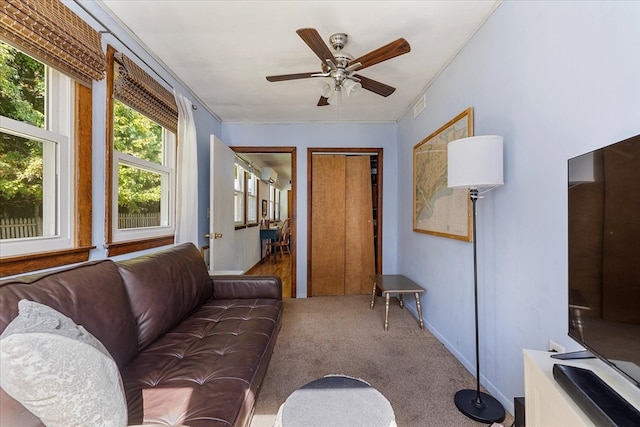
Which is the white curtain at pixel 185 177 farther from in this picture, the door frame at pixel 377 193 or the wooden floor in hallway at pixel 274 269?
the wooden floor in hallway at pixel 274 269

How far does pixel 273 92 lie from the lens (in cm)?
284

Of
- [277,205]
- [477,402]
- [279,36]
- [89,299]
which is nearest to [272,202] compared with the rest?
[277,205]

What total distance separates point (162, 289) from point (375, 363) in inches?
62.6

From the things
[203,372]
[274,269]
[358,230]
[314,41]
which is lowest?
[274,269]

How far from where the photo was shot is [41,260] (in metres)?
1.34

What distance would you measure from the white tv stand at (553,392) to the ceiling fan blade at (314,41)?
1.79 metres

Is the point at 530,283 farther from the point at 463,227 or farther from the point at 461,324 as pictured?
the point at 461,324

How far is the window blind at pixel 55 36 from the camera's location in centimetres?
118

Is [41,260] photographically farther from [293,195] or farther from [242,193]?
[242,193]

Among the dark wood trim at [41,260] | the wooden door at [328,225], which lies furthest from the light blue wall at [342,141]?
the dark wood trim at [41,260]

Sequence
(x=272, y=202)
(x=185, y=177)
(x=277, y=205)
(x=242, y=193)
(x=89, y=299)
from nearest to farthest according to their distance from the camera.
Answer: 1. (x=89, y=299)
2. (x=185, y=177)
3. (x=242, y=193)
4. (x=272, y=202)
5. (x=277, y=205)

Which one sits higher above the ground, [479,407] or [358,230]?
[358,230]

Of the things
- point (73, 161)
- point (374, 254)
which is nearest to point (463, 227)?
point (374, 254)

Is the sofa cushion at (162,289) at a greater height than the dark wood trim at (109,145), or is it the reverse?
the dark wood trim at (109,145)
